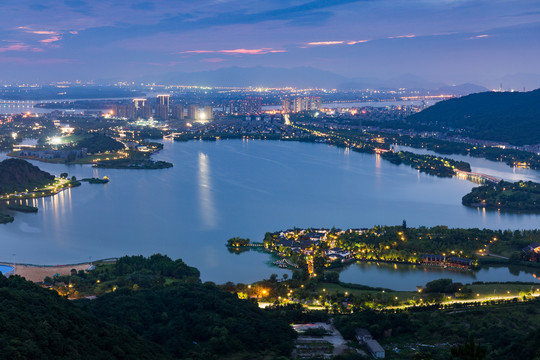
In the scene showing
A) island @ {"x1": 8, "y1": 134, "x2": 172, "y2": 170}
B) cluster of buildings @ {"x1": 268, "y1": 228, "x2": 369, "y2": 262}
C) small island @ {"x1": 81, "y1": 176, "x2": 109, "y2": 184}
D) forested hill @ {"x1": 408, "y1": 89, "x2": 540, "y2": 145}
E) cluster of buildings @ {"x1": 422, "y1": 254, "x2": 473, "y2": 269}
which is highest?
forested hill @ {"x1": 408, "y1": 89, "x2": 540, "y2": 145}

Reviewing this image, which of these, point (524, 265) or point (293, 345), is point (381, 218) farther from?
point (293, 345)

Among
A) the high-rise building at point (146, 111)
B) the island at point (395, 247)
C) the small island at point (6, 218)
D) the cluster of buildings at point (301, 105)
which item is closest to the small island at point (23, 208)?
the small island at point (6, 218)

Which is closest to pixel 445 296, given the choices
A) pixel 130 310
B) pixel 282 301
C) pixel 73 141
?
pixel 282 301

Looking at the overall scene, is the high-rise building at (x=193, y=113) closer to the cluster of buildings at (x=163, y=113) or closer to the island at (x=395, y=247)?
the cluster of buildings at (x=163, y=113)

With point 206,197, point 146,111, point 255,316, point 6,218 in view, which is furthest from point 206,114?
point 255,316

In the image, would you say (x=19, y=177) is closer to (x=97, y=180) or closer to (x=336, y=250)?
(x=97, y=180)

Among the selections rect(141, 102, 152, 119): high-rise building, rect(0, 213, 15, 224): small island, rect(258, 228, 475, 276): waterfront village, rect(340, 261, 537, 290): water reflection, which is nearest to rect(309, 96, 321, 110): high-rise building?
rect(141, 102, 152, 119): high-rise building

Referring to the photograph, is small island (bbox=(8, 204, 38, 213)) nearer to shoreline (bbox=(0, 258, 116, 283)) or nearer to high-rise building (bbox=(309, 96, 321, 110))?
shoreline (bbox=(0, 258, 116, 283))
